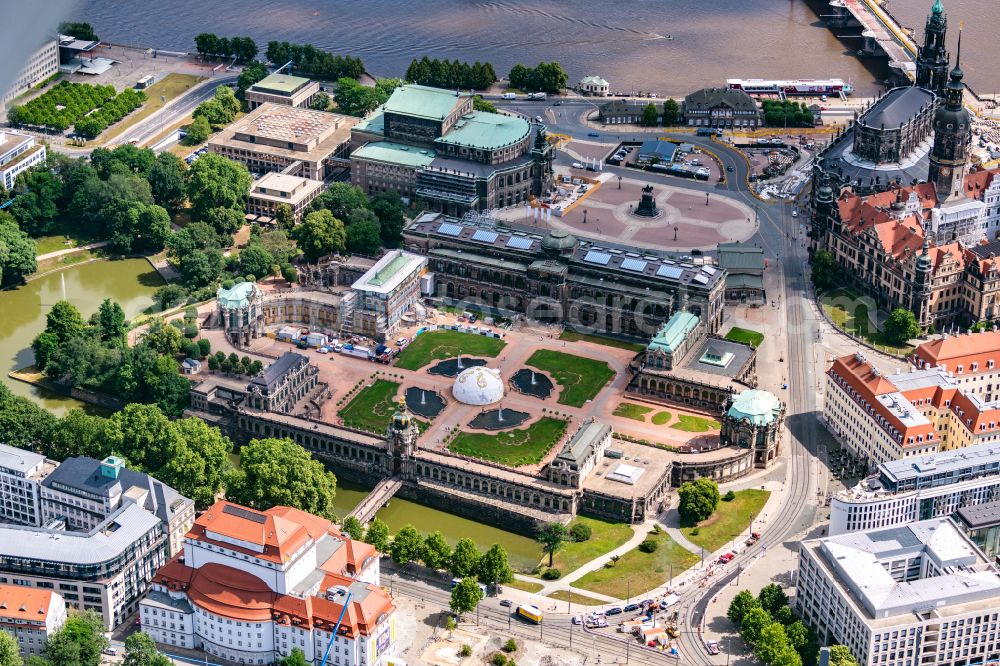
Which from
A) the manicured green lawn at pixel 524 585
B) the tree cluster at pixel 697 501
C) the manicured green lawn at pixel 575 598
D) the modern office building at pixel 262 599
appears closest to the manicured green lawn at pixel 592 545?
the manicured green lawn at pixel 575 598

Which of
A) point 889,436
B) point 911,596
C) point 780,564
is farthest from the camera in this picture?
point 889,436

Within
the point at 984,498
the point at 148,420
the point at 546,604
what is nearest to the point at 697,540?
the point at 546,604

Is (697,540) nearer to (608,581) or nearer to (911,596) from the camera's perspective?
(608,581)

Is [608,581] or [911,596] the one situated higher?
[911,596]

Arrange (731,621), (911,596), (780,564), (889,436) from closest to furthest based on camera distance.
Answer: (911,596) → (731,621) → (780,564) → (889,436)

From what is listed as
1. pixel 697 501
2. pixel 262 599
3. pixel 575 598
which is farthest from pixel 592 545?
pixel 262 599

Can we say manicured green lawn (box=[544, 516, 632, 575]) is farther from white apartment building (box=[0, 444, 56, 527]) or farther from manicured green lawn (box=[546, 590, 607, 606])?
white apartment building (box=[0, 444, 56, 527])

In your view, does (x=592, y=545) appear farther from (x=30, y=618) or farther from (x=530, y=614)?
(x=30, y=618)
